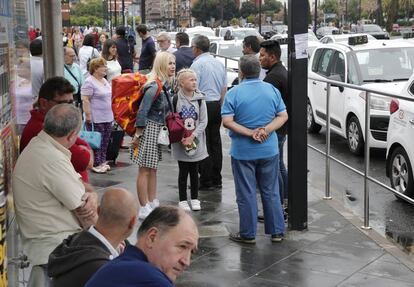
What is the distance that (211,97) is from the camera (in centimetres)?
887

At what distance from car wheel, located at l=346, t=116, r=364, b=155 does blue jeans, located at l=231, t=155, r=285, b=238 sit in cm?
432

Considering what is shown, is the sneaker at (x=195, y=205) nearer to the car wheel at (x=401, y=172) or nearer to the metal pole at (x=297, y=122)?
the metal pole at (x=297, y=122)

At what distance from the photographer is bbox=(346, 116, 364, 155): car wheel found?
10906 mm

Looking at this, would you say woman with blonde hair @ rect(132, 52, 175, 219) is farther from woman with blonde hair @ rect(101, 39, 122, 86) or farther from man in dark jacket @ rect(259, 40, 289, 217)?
woman with blonde hair @ rect(101, 39, 122, 86)

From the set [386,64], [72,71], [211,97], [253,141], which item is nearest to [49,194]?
[253,141]

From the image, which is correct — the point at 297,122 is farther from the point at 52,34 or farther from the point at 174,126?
the point at 52,34

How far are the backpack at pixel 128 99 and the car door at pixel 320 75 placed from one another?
4.45 metres

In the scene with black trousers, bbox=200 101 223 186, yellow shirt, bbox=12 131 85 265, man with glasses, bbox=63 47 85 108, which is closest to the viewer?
yellow shirt, bbox=12 131 85 265

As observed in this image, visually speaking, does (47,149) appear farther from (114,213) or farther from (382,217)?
(382,217)

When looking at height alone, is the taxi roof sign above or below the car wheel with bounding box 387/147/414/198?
above

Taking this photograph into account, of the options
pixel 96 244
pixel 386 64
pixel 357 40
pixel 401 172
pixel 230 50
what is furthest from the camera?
pixel 230 50

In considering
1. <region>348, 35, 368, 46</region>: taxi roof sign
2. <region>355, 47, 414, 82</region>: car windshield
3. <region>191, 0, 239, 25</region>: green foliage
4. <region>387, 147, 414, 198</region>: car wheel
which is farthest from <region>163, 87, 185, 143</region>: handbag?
<region>191, 0, 239, 25</region>: green foliage

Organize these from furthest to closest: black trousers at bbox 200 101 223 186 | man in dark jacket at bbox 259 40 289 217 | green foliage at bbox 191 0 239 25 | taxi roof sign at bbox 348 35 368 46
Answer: green foliage at bbox 191 0 239 25 → taxi roof sign at bbox 348 35 368 46 → black trousers at bbox 200 101 223 186 → man in dark jacket at bbox 259 40 289 217

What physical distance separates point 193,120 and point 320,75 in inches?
269
